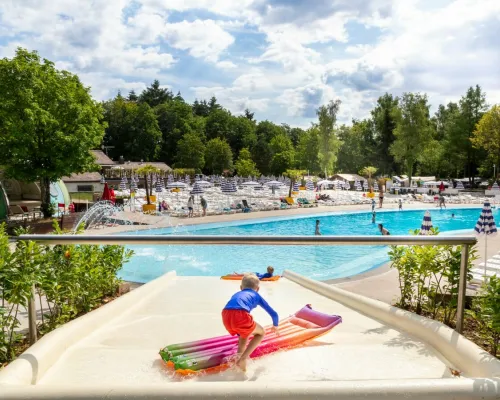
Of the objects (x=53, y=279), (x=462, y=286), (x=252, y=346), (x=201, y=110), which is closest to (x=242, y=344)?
(x=252, y=346)

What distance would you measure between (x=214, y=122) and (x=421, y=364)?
3254 inches

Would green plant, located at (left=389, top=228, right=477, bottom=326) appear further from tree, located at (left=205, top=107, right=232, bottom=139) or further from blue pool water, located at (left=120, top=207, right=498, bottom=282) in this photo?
tree, located at (left=205, top=107, right=232, bottom=139)

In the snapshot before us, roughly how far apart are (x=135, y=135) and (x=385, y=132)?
135 feet

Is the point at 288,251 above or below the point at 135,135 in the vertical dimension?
below

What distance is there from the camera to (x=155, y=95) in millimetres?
98500

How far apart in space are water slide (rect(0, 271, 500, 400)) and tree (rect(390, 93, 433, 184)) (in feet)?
185

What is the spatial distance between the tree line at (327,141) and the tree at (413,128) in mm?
124

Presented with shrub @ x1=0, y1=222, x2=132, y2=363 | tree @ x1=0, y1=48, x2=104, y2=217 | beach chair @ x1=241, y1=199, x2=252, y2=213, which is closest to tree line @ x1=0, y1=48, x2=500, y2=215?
tree @ x1=0, y1=48, x2=104, y2=217

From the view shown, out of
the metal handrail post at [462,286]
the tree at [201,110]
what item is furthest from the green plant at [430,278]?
the tree at [201,110]

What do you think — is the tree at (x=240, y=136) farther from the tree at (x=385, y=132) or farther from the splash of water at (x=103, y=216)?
the splash of water at (x=103, y=216)

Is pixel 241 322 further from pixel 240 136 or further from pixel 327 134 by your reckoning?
pixel 240 136

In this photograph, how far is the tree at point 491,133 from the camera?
4872cm

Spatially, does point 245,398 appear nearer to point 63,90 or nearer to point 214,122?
point 63,90

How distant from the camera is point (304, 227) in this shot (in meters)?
25.1
